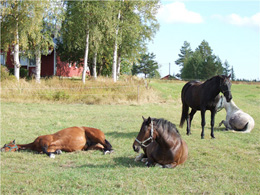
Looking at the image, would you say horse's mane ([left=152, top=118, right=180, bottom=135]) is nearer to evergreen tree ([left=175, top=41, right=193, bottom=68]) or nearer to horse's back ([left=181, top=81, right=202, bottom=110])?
horse's back ([left=181, top=81, right=202, bottom=110])

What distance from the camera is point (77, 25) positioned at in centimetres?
2684

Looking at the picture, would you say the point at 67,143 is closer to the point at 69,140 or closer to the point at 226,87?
the point at 69,140

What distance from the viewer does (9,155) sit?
6305 mm

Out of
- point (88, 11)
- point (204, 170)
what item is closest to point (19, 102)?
point (88, 11)

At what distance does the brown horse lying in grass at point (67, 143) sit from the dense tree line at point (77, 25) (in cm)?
1719

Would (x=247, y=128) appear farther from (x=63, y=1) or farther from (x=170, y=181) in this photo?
(x=63, y=1)

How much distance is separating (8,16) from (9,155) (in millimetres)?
19136

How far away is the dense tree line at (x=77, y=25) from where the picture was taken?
871 inches

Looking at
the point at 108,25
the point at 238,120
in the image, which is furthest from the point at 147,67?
the point at 238,120

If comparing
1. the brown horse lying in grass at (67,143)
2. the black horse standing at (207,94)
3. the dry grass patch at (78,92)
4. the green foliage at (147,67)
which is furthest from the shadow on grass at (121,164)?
the green foliage at (147,67)

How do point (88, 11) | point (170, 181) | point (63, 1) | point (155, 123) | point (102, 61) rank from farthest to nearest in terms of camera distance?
1. point (102, 61)
2. point (63, 1)
3. point (88, 11)
4. point (155, 123)
5. point (170, 181)

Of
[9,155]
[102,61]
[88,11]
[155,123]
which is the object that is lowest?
[9,155]

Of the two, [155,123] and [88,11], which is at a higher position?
[88,11]

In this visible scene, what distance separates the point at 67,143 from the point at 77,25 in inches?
868
